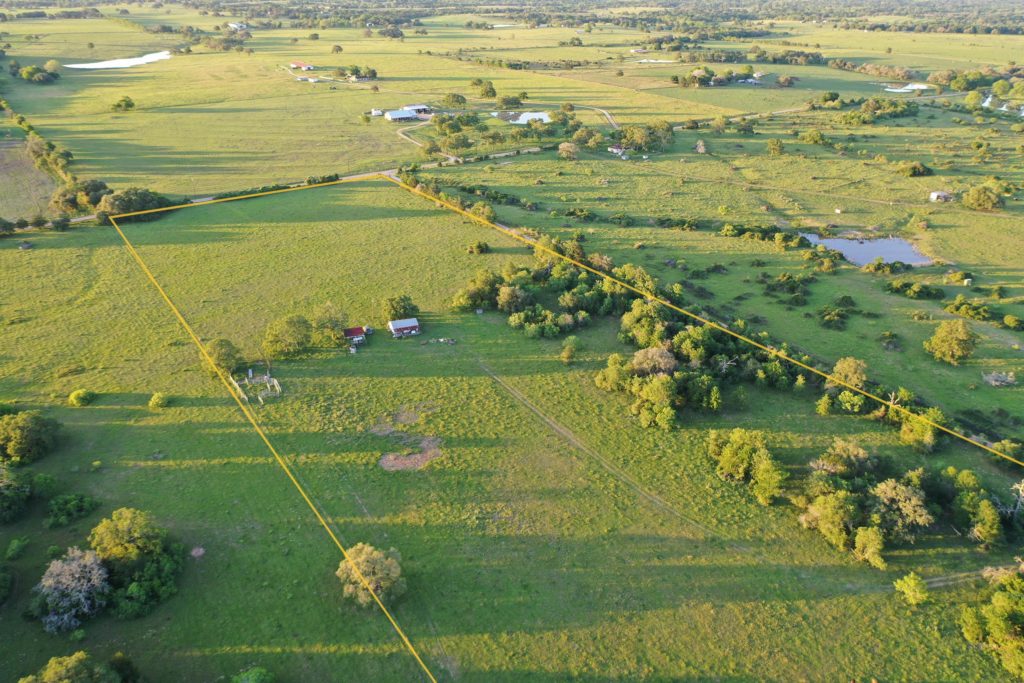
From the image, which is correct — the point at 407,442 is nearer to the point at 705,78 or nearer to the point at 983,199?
the point at 983,199

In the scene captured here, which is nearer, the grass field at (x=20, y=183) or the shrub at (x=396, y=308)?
the shrub at (x=396, y=308)

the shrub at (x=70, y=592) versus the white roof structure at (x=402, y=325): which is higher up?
the white roof structure at (x=402, y=325)

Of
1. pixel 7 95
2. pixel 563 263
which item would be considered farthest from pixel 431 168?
pixel 7 95

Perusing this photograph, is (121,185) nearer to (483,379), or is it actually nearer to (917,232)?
(483,379)

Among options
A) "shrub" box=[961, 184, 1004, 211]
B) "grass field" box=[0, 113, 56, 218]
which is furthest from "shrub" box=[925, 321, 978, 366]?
"grass field" box=[0, 113, 56, 218]

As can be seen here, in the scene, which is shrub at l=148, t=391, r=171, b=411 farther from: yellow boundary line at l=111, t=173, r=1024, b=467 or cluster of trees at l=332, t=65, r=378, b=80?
cluster of trees at l=332, t=65, r=378, b=80

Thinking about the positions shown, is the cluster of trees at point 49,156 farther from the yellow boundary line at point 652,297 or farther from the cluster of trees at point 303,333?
the cluster of trees at point 303,333

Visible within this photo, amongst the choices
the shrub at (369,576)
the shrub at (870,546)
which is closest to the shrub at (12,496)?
the shrub at (369,576)
